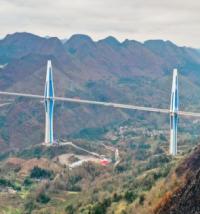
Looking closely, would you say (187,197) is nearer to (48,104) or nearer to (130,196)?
(130,196)

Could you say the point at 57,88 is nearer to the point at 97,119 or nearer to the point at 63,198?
the point at 97,119

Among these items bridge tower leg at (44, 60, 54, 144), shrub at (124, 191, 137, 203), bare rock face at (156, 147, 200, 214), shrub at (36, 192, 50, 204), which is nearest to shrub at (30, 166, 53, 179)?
bridge tower leg at (44, 60, 54, 144)

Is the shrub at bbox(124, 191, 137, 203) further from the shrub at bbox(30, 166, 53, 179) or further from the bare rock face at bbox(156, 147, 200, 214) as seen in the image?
the shrub at bbox(30, 166, 53, 179)

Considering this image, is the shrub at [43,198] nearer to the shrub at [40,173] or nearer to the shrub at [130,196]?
the shrub at [40,173]

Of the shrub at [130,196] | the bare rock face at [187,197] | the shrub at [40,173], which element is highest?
the bare rock face at [187,197]

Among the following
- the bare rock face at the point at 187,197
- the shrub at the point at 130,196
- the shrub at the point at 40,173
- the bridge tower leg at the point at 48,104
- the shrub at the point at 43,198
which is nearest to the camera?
the bare rock face at the point at 187,197

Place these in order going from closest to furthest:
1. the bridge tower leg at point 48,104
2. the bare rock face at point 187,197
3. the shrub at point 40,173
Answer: the bare rock face at point 187,197
the shrub at point 40,173
the bridge tower leg at point 48,104

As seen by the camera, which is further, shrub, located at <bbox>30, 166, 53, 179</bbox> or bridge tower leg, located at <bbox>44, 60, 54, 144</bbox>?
bridge tower leg, located at <bbox>44, 60, 54, 144</bbox>

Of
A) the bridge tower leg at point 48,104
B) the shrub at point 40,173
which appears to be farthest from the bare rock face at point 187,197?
the bridge tower leg at point 48,104

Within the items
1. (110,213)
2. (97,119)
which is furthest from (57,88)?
(110,213)

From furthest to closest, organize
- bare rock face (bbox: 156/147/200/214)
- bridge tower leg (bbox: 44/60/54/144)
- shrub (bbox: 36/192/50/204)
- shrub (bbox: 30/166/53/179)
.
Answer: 1. bridge tower leg (bbox: 44/60/54/144)
2. shrub (bbox: 30/166/53/179)
3. shrub (bbox: 36/192/50/204)
4. bare rock face (bbox: 156/147/200/214)

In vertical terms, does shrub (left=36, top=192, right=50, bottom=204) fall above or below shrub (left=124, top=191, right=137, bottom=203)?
below
